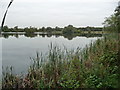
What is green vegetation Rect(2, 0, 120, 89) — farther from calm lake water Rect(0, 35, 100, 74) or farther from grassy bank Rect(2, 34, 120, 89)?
calm lake water Rect(0, 35, 100, 74)

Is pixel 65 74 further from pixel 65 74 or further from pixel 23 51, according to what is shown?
pixel 23 51

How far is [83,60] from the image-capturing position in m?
2.82

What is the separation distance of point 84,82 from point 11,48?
2.69 meters

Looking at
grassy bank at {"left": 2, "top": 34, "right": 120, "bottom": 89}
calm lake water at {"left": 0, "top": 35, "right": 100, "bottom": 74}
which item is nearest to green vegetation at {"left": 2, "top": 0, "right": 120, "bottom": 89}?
grassy bank at {"left": 2, "top": 34, "right": 120, "bottom": 89}

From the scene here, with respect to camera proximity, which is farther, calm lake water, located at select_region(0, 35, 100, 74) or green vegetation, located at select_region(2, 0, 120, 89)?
calm lake water, located at select_region(0, 35, 100, 74)

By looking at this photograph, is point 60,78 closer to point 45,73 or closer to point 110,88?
point 45,73

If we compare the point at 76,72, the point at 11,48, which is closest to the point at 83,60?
the point at 76,72

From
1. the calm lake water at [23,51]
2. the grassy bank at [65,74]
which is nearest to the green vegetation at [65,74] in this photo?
the grassy bank at [65,74]

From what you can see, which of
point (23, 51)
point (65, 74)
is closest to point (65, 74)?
point (65, 74)

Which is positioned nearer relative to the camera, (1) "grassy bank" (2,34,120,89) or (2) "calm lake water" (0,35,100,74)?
(1) "grassy bank" (2,34,120,89)

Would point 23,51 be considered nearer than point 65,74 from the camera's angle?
No

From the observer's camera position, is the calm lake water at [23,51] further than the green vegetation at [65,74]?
Yes

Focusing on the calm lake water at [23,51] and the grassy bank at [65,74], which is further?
the calm lake water at [23,51]

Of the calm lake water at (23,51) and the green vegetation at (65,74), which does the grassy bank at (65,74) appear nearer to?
the green vegetation at (65,74)
